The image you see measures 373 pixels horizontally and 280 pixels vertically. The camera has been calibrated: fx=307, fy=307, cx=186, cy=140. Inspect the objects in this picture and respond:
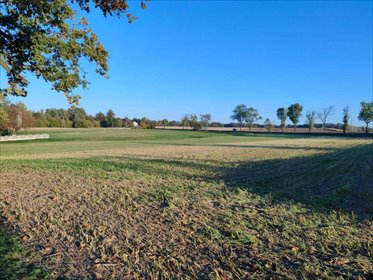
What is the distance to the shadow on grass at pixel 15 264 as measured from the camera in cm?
403

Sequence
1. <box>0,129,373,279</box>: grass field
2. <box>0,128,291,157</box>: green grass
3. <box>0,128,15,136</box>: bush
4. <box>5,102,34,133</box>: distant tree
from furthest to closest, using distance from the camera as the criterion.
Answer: <box>5,102,34,133</box>: distant tree < <box>0,128,15,136</box>: bush < <box>0,128,291,157</box>: green grass < <box>0,129,373,279</box>: grass field

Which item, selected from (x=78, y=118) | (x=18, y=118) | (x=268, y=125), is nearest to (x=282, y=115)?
(x=268, y=125)

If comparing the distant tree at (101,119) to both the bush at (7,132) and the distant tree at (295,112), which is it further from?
the distant tree at (295,112)

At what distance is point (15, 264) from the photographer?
4348 mm


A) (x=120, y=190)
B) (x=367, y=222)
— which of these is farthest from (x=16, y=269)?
(x=367, y=222)

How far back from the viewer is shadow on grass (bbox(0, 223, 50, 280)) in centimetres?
403

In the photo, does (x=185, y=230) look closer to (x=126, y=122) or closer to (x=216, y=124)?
(x=126, y=122)

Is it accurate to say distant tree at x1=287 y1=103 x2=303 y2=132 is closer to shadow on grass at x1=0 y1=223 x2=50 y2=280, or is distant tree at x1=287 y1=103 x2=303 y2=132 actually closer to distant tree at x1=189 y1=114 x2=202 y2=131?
distant tree at x1=189 y1=114 x2=202 y2=131

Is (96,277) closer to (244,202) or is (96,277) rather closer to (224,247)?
(224,247)

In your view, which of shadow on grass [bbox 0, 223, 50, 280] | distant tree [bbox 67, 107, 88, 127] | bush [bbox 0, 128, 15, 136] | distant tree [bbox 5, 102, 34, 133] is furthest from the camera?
distant tree [bbox 67, 107, 88, 127]

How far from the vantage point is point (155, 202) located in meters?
8.18

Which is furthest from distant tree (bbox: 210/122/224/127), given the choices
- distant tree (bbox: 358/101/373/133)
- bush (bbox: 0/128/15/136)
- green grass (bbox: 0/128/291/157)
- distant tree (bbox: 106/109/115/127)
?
bush (bbox: 0/128/15/136)

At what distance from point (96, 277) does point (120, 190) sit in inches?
228

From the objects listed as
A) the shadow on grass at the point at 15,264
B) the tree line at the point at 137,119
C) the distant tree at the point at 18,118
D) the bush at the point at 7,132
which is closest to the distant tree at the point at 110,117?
the tree line at the point at 137,119
